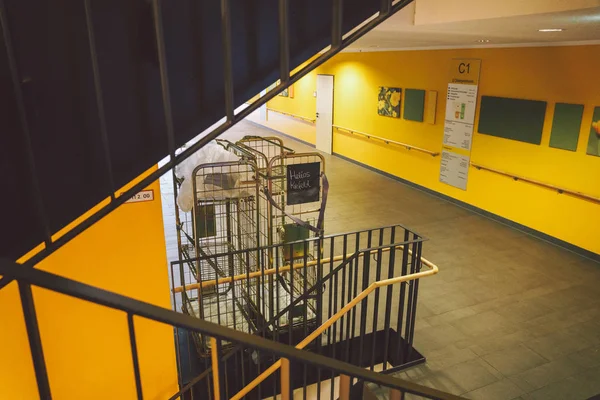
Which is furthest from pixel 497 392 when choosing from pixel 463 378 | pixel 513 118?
pixel 513 118

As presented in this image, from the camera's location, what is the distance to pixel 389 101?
8.95 meters

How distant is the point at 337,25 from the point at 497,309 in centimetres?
389

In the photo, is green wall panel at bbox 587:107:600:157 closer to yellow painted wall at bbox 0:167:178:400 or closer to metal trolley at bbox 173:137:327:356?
metal trolley at bbox 173:137:327:356

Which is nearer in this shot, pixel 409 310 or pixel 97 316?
pixel 97 316

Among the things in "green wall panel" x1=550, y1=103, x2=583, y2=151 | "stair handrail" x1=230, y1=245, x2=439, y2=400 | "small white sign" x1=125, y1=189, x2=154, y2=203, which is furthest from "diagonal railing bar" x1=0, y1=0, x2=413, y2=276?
"green wall panel" x1=550, y1=103, x2=583, y2=151

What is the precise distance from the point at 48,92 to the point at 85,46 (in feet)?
0.52

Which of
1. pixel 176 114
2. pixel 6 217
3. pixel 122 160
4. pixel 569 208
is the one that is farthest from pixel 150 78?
pixel 569 208

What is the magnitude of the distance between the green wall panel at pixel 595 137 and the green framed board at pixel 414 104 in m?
3.09

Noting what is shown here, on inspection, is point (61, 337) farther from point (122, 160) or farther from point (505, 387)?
point (505, 387)

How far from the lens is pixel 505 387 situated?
3.39m

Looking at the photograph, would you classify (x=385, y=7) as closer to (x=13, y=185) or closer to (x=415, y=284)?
(x=13, y=185)

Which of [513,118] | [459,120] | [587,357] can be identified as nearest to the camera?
[587,357]

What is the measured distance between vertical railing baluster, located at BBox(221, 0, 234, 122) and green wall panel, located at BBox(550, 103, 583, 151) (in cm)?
547

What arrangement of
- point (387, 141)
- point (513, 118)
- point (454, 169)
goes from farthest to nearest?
1. point (387, 141)
2. point (454, 169)
3. point (513, 118)
